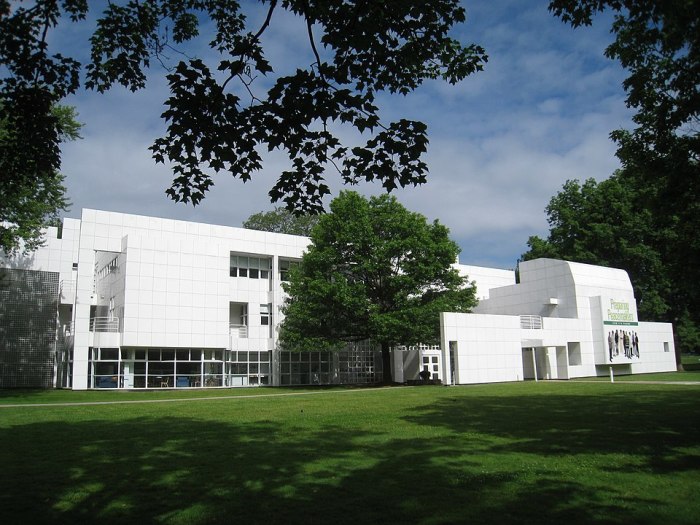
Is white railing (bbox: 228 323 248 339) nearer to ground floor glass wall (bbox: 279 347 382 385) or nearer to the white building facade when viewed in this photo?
ground floor glass wall (bbox: 279 347 382 385)

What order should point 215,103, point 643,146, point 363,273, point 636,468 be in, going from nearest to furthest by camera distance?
point 215,103, point 636,468, point 643,146, point 363,273

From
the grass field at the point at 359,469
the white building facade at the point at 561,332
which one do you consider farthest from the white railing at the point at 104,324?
the grass field at the point at 359,469

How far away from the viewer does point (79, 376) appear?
36.4 metres

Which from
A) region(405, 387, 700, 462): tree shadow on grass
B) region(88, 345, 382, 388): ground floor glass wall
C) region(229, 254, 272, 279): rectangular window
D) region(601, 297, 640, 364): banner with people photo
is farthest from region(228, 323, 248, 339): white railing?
region(601, 297, 640, 364): banner with people photo

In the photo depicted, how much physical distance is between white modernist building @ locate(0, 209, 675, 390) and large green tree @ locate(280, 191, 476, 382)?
317 centimetres

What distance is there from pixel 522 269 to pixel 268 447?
39.4m

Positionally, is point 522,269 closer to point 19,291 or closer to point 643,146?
point 643,146

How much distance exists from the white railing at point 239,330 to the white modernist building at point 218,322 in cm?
7

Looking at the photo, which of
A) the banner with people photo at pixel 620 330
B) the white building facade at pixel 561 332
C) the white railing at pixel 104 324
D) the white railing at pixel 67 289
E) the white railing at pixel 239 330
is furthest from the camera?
the banner with people photo at pixel 620 330

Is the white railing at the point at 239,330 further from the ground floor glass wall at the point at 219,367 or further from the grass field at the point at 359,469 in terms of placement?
the grass field at the point at 359,469

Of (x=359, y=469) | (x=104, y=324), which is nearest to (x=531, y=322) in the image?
(x=104, y=324)

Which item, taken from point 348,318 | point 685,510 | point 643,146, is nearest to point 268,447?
point 685,510

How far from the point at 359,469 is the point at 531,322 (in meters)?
35.2

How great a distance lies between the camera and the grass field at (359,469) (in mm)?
6578
